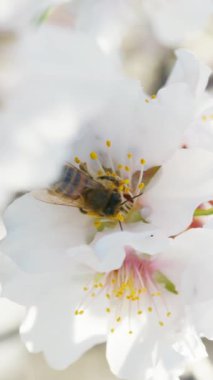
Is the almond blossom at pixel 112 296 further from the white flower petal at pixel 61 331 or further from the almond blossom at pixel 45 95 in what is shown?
the almond blossom at pixel 45 95

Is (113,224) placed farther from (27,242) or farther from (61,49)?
(61,49)

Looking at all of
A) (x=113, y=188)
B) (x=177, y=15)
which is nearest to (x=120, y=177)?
(x=113, y=188)

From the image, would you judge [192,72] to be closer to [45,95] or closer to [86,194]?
[86,194]

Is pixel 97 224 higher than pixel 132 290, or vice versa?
pixel 97 224

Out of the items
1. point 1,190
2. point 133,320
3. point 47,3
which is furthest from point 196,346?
point 47,3

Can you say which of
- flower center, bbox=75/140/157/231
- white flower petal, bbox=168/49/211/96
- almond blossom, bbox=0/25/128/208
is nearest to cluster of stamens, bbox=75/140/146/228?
flower center, bbox=75/140/157/231

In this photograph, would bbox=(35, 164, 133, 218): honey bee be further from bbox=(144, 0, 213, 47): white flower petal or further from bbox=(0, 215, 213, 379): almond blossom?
bbox=(144, 0, 213, 47): white flower petal
